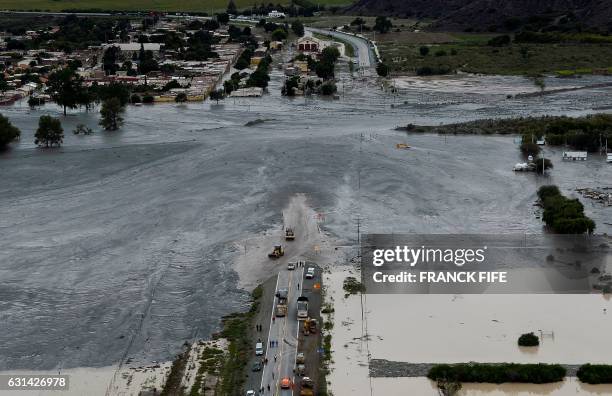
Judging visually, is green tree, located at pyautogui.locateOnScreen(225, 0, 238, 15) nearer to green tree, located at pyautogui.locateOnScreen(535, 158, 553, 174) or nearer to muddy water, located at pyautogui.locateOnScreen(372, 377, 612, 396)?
green tree, located at pyautogui.locateOnScreen(535, 158, 553, 174)

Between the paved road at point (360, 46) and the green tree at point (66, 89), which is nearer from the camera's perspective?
the green tree at point (66, 89)

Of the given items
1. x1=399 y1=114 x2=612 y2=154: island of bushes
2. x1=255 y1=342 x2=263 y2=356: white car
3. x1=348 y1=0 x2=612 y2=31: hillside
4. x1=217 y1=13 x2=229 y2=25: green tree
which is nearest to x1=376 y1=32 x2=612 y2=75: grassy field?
x1=348 y1=0 x2=612 y2=31: hillside

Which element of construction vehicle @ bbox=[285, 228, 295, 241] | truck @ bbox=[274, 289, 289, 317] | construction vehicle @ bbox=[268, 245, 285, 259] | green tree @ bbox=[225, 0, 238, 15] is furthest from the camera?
green tree @ bbox=[225, 0, 238, 15]

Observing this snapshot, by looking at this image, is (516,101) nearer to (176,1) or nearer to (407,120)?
(407,120)

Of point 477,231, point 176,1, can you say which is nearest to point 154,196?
point 477,231

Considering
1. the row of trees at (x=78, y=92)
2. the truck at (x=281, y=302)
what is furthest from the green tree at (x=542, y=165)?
the row of trees at (x=78, y=92)

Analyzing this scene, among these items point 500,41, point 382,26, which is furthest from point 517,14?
point 500,41

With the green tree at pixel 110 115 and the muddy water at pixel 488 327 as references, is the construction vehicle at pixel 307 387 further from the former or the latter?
the green tree at pixel 110 115
